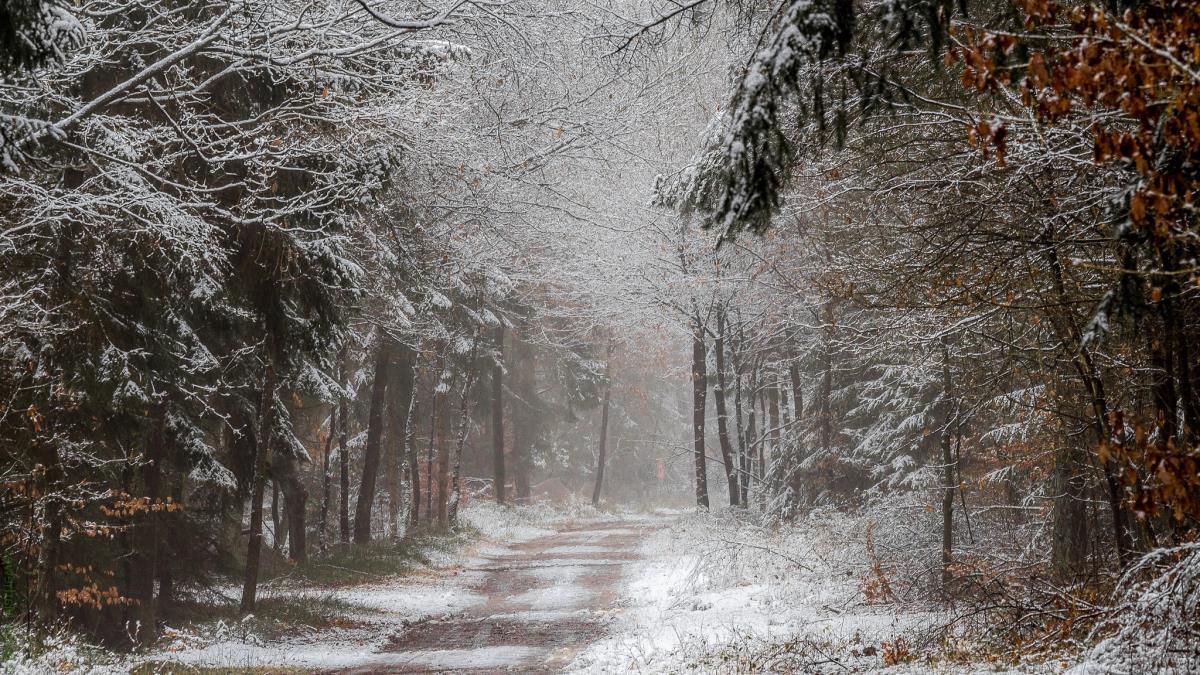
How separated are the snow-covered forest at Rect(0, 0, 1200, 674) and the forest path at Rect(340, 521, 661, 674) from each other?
129 millimetres

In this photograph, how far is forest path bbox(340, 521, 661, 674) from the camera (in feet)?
28.9

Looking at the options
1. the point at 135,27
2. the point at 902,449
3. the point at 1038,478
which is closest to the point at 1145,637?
the point at 1038,478

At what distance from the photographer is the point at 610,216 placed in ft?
60.3

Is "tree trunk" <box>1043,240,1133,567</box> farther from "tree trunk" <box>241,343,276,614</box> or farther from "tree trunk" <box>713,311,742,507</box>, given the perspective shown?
"tree trunk" <box>713,311,742,507</box>

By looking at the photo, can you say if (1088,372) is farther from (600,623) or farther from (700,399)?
(700,399)

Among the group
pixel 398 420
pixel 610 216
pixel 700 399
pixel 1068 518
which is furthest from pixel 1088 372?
pixel 398 420

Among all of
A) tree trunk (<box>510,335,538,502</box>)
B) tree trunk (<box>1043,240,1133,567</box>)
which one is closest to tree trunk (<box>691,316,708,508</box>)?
tree trunk (<box>1043,240,1133,567</box>)

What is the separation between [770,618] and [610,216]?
11.1m

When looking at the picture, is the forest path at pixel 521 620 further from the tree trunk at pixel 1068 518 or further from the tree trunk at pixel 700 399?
the tree trunk at pixel 1068 518

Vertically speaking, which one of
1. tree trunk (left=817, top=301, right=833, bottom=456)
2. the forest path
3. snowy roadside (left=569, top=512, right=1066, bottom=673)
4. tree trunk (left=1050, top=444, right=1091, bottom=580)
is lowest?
the forest path

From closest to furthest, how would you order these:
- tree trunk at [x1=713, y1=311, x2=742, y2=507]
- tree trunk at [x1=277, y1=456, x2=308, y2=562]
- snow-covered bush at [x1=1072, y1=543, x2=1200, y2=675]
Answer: snow-covered bush at [x1=1072, y1=543, x2=1200, y2=675]
tree trunk at [x1=277, y1=456, x2=308, y2=562]
tree trunk at [x1=713, y1=311, x2=742, y2=507]

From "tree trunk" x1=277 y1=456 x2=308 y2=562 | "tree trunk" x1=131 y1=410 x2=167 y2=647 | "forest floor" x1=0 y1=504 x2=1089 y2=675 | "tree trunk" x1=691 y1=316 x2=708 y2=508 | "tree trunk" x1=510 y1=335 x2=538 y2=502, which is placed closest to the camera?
"forest floor" x1=0 y1=504 x2=1089 y2=675

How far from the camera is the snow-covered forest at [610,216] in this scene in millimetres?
4137

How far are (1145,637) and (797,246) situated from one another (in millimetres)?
12510
